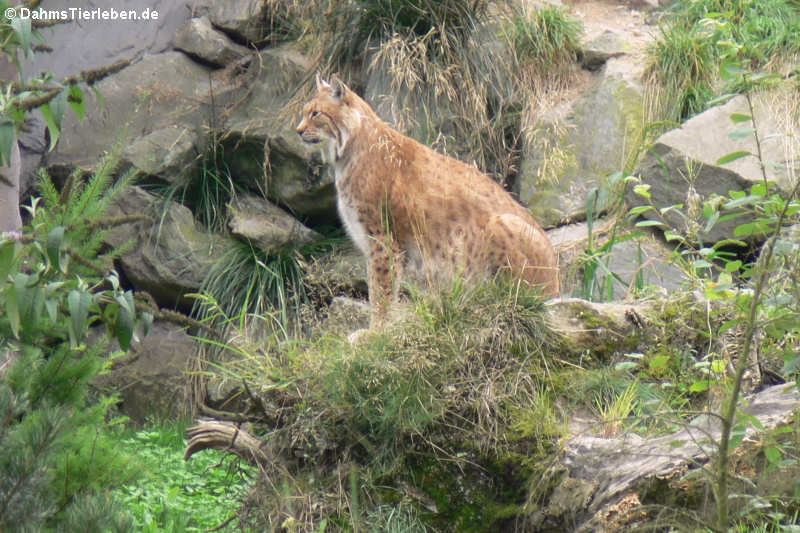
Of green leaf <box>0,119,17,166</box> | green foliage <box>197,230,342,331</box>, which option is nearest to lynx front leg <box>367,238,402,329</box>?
green foliage <box>197,230,342,331</box>

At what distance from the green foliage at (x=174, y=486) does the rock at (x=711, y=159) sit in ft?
11.2

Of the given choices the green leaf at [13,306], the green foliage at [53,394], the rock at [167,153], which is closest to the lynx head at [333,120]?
the rock at [167,153]

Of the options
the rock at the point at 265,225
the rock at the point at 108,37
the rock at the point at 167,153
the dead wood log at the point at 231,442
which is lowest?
the rock at the point at 265,225

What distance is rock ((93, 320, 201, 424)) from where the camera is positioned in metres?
7.27

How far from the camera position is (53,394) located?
3.06m

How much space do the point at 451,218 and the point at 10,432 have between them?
3.45m

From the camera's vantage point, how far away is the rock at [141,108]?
25.4ft

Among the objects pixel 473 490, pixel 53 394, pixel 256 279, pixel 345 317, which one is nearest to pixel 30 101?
pixel 53 394

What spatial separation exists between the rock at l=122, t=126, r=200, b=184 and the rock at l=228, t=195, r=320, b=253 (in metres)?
0.49

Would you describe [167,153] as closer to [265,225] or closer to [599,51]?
[265,225]

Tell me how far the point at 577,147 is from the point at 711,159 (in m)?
1.21

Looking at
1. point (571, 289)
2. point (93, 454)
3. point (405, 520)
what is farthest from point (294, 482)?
point (571, 289)

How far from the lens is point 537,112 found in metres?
7.84

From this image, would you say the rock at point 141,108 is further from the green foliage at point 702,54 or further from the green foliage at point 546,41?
the green foliage at point 702,54
